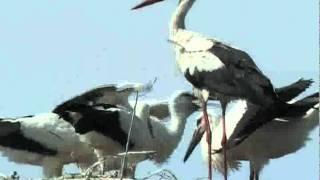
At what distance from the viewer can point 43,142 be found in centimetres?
1332

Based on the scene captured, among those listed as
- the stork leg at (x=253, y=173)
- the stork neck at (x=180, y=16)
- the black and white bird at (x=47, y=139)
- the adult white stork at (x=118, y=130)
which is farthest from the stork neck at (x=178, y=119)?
the stork neck at (x=180, y=16)

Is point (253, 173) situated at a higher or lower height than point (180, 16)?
lower

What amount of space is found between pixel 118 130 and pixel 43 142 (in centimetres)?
69

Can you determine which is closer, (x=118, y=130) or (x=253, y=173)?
(x=118, y=130)

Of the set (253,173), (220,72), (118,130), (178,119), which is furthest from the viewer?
(178,119)

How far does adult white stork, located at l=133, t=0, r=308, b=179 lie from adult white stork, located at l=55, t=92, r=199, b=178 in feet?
3.81

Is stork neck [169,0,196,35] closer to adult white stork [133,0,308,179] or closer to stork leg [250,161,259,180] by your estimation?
adult white stork [133,0,308,179]

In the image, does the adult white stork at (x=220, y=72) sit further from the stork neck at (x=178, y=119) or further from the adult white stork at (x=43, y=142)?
the adult white stork at (x=43, y=142)

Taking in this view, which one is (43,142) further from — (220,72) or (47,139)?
(220,72)

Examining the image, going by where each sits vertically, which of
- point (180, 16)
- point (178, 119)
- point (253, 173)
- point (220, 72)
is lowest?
point (253, 173)

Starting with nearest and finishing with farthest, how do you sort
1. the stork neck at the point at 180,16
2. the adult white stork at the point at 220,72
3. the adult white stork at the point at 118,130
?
1. the adult white stork at the point at 220,72
2. the stork neck at the point at 180,16
3. the adult white stork at the point at 118,130

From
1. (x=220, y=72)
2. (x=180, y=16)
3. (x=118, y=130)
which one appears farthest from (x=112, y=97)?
(x=220, y=72)

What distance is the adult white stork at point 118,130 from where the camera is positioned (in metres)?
13.0

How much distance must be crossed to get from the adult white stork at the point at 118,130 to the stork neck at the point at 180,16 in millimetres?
1067
